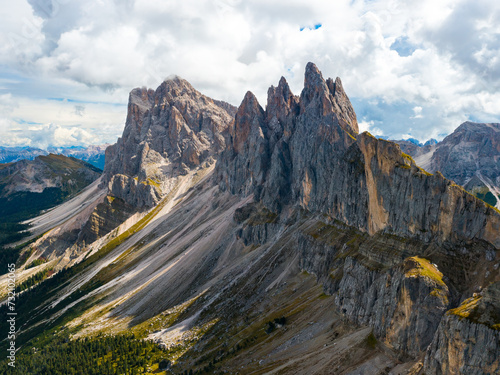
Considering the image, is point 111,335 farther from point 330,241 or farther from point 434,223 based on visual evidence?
point 434,223

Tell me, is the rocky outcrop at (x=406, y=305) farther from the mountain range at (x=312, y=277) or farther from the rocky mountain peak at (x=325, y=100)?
the rocky mountain peak at (x=325, y=100)

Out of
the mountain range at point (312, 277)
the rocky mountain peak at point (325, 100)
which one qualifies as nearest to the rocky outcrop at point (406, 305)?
the mountain range at point (312, 277)

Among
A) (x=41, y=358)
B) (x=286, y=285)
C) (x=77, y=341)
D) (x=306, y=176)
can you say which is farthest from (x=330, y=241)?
(x=41, y=358)

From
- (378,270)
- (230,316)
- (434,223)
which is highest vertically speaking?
(434,223)

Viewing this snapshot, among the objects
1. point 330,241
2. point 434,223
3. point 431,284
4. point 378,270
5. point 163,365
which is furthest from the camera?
point 330,241

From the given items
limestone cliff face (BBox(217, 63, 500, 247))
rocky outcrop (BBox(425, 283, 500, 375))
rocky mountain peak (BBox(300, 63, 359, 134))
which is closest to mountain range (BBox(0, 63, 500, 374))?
rocky outcrop (BBox(425, 283, 500, 375))

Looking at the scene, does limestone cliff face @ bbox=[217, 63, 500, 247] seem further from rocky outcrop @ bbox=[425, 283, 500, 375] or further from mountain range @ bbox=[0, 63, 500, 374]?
rocky outcrop @ bbox=[425, 283, 500, 375]
